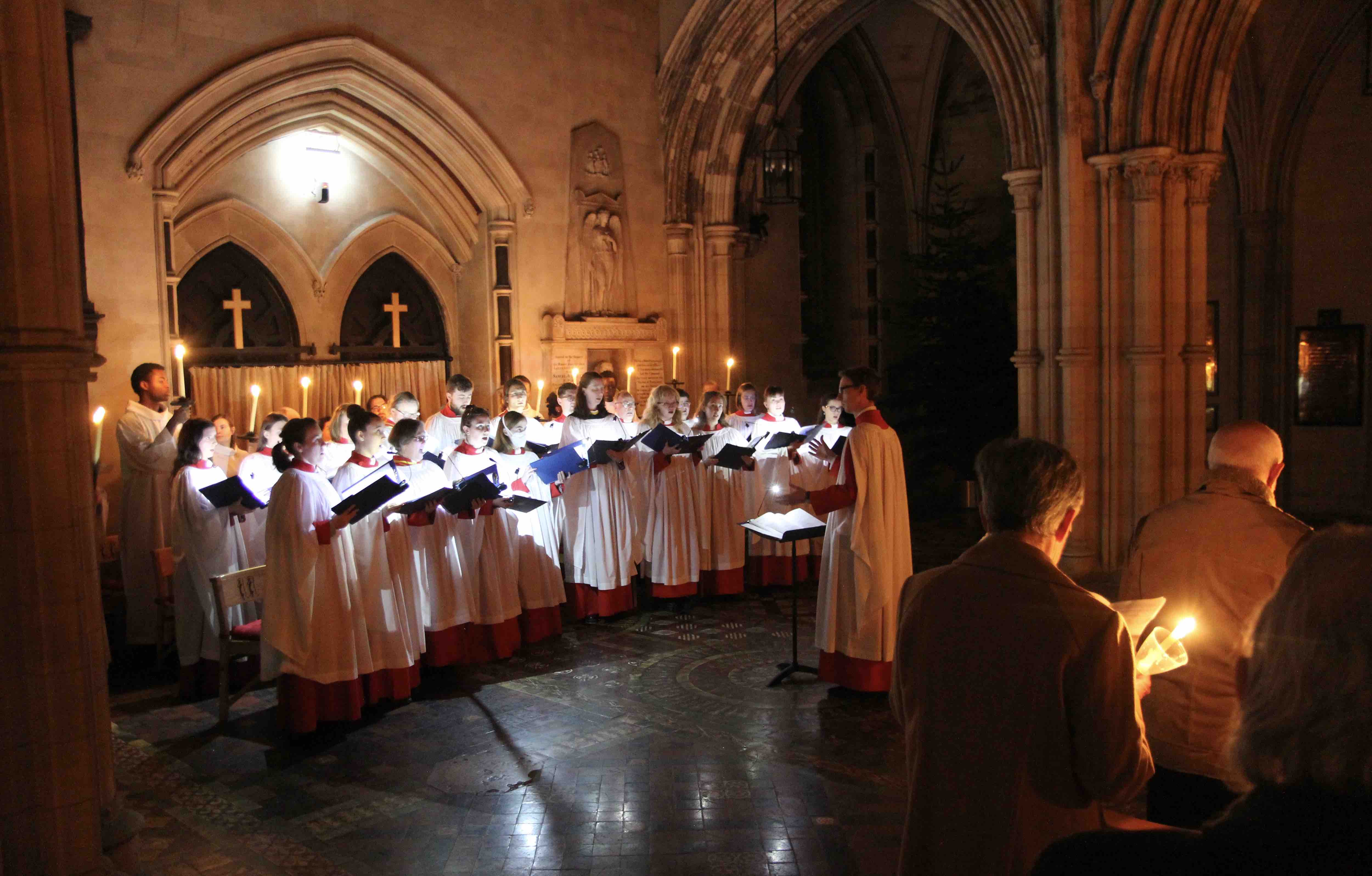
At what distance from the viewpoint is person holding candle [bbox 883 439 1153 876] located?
2043 mm

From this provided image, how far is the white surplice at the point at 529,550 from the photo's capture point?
7641 millimetres

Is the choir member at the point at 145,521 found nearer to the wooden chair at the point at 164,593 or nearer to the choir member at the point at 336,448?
the wooden chair at the point at 164,593

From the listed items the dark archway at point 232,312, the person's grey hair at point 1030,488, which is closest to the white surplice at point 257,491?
the dark archway at point 232,312

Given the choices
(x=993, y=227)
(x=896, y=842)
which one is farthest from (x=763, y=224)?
(x=896, y=842)

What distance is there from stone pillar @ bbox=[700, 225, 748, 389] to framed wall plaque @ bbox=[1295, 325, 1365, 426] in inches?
288

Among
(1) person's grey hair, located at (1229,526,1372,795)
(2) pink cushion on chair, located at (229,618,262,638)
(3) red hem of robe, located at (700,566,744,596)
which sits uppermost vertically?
(1) person's grey hair, located at (1229,526,1372,795)

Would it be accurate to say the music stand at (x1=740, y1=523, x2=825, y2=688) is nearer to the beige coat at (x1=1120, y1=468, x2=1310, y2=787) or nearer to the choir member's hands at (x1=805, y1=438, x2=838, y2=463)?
the choir member's hands at (x1=805, y1=438, x2=838, y2=463)

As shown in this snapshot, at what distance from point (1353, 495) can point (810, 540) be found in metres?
7.75

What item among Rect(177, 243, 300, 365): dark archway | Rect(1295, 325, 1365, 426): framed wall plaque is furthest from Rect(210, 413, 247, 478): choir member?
Rect(1295, 325, 1365, 426): framed wall plaque

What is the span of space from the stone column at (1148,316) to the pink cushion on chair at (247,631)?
687 cm

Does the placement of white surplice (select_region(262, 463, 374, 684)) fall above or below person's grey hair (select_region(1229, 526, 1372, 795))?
below

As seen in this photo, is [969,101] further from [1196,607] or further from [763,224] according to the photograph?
[1196,607]

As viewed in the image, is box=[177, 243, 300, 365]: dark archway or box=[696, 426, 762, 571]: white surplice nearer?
box=[696, 426, 762, 571]: white surplice

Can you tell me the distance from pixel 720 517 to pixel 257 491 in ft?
12.3
